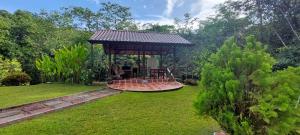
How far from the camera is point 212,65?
3840 millimetres

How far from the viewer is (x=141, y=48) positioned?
44.8 ft

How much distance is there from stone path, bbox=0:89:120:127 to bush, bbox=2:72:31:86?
6.51m

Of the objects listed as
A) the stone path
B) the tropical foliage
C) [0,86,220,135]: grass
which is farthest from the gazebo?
[0,86,220,135]: grass

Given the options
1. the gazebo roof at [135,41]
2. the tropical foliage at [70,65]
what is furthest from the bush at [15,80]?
the gazebo roof at [135,41]

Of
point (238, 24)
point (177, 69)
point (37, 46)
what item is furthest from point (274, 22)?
point (37, 46)

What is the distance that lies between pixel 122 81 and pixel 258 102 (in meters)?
9.12

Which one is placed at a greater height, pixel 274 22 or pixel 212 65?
pixel 274 22

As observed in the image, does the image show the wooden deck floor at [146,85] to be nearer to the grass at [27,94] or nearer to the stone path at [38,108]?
the grass at [27,94]

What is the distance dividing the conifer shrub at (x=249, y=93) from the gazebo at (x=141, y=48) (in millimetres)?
6666

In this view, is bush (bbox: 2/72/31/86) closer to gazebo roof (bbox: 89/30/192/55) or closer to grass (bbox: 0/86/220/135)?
gazebo roof (bbox: 89/30/192/55)

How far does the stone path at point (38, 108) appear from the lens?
18.6ft

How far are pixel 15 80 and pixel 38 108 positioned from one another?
7761 millimetres

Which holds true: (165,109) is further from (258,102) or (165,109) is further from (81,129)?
(258,102)

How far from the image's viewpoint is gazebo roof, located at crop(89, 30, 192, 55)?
11.5 metres
